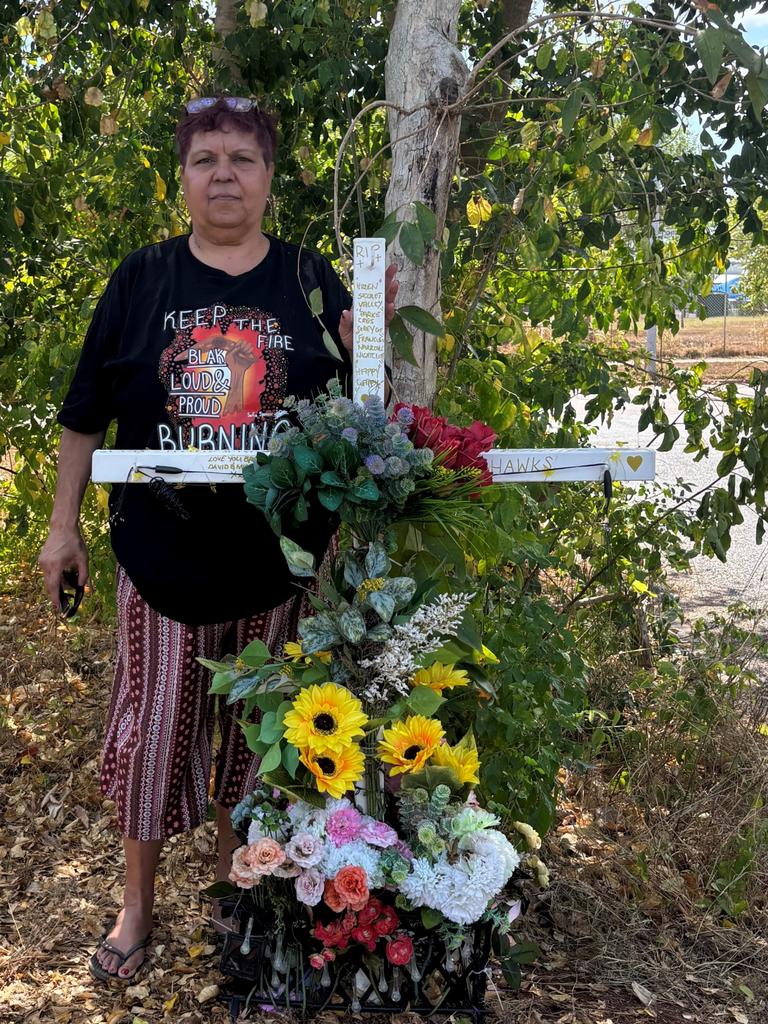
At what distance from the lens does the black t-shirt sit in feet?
6.37

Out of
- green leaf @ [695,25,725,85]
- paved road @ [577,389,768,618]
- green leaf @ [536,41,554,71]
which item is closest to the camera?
green leaf @ [695,25,725,85]

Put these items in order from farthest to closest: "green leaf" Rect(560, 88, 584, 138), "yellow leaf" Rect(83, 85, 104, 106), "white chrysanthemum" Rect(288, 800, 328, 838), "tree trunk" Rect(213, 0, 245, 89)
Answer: "tree trunk" Rect(213, 0, 245, 89) → "yellow leaf" Rect(83, 85, 104, 106) → "green leaf" Rect(560, 88, 584, 138) → "white chrysanthemum" Rect(288, 800, 328, 838)

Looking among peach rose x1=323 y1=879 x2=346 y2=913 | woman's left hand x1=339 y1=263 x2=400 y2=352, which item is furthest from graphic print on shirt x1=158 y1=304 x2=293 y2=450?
peach rose x1=323 y1=879 x2=346 y2=913

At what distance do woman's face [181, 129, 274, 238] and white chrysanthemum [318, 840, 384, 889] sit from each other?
3.90ft

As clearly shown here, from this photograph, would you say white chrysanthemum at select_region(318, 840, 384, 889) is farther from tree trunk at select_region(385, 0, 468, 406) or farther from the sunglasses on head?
the sunglasses on head

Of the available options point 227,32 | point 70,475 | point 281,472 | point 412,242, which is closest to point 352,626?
point 281,472

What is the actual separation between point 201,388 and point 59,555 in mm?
497

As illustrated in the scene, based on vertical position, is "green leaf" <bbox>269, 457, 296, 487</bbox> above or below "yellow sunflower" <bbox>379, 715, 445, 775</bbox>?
above

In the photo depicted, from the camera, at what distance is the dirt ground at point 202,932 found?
209cm

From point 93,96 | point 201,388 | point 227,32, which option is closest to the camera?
point 201,388

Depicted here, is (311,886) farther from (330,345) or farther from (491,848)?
(330,345)

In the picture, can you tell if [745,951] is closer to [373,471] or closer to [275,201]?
[373,471]

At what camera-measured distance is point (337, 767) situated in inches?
68.3

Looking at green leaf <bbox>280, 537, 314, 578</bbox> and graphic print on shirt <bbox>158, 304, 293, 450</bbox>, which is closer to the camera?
green leaf <bbox>280, 537, 314, 578</bbox>
